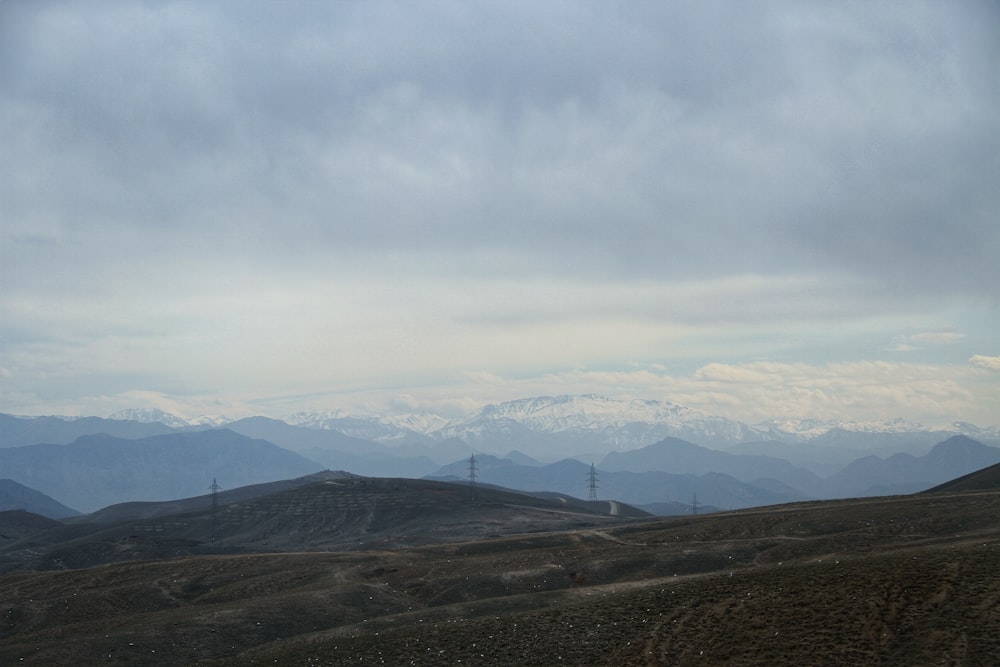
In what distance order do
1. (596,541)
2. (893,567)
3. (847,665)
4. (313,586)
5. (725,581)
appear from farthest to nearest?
(596,541), (313,586), (725,581), (893,567), (847,665)

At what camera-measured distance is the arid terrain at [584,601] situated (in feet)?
149

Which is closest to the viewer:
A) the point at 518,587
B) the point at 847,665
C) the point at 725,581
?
the point at 847,665

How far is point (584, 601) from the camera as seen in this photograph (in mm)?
58281

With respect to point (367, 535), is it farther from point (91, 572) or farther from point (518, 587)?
point (518, 587)

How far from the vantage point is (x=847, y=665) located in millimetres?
41500

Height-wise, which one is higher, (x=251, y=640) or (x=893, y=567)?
(x=893, y=567)

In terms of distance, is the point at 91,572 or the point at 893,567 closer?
the point at 893,567

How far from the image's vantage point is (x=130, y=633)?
6456 cm

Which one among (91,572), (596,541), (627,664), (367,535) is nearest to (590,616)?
(627,664)

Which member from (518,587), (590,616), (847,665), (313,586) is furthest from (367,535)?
(847,665)

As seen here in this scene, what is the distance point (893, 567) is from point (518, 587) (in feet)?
111

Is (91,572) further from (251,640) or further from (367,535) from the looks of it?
(367,535)

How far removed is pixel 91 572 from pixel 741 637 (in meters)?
80.8

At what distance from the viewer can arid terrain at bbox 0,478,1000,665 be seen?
45.4 m
